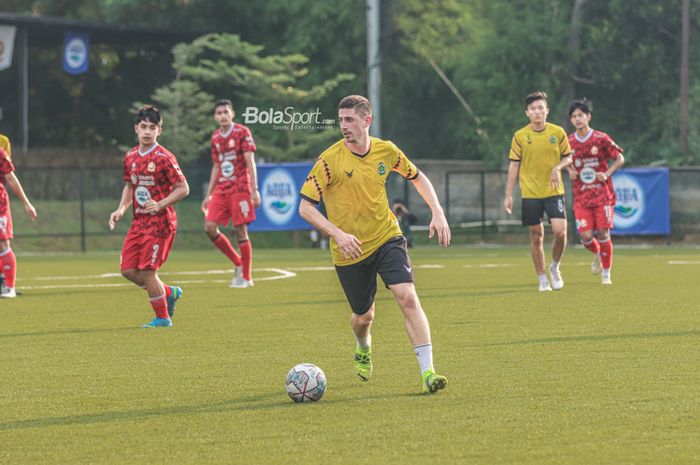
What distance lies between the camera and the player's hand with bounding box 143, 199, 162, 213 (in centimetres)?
1312

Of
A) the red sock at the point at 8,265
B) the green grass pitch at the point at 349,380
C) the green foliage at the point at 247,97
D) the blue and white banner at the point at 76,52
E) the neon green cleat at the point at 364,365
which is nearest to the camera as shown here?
the green grass pitch at the point at 349,380

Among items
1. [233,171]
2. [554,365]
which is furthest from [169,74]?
[554,365]

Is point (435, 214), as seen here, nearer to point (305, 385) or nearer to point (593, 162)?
point (305, 385)

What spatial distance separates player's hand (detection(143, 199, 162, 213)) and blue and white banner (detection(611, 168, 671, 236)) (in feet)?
66.2

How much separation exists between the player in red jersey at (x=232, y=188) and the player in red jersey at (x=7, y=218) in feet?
8.09

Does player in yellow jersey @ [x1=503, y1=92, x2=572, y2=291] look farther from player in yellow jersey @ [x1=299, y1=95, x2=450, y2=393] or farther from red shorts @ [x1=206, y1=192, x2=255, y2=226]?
player in yellow jersey @ [x1=299, y1=95, x2=450, y2=393]

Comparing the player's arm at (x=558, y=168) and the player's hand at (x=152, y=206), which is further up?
the player's arm at (x=558, y=168)

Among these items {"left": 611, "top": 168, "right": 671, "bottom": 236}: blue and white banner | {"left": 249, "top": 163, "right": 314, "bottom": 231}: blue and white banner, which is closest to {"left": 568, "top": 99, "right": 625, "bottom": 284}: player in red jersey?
{"left": 611, "top": 168, "right": 671, "bottom": 236}: blue and white banner

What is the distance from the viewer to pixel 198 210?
3969cm

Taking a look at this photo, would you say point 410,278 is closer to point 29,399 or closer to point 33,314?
point 29,399

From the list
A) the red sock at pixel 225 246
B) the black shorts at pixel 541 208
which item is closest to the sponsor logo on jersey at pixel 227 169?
the red sock at pixel 225 246

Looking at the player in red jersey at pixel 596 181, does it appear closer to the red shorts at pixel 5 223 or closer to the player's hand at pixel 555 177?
the player's hand at pixel 555 177

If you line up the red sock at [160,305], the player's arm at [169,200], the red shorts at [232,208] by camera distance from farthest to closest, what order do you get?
the red shorts at [232,208]
the red sock at [160,305]
the player's arm at [169,200]

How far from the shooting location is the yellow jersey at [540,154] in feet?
56.7
